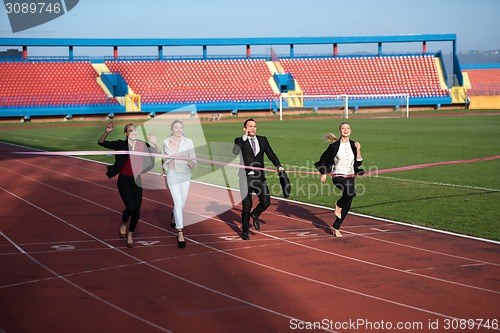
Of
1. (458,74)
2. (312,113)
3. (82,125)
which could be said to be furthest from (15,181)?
(458,74)

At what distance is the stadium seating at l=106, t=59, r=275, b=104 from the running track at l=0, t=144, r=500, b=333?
53.1 metres

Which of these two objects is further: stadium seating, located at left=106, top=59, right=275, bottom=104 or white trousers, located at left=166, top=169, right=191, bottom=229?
stadium seating, located at left=106, top=59, right=275, bottom=104

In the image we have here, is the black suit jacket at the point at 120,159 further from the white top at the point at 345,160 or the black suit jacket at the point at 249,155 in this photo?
the white top at the point at 345,160

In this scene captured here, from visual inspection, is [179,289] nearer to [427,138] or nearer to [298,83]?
[427,138]

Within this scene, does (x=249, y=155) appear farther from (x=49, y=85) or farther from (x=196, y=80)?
(x=196, y=80)

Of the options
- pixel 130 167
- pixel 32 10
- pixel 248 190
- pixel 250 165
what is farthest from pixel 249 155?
pixel 32 10

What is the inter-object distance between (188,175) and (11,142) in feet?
97.0

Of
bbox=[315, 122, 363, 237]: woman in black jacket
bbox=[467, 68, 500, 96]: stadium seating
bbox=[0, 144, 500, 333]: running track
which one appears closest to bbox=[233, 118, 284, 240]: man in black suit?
bbox=[0, 144, 500, 333]: running track

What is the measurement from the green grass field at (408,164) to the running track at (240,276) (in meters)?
1.46

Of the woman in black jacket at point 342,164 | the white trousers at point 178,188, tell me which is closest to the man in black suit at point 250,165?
the woman in black jacket at point 342,164

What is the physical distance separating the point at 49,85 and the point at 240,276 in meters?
57.6

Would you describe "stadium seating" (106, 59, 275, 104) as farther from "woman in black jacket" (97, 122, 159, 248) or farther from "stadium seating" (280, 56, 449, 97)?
"woman in black jacket" (97, 122, 159, 248)

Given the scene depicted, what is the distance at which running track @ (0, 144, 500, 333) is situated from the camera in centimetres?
789

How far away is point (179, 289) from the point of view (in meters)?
9.23
